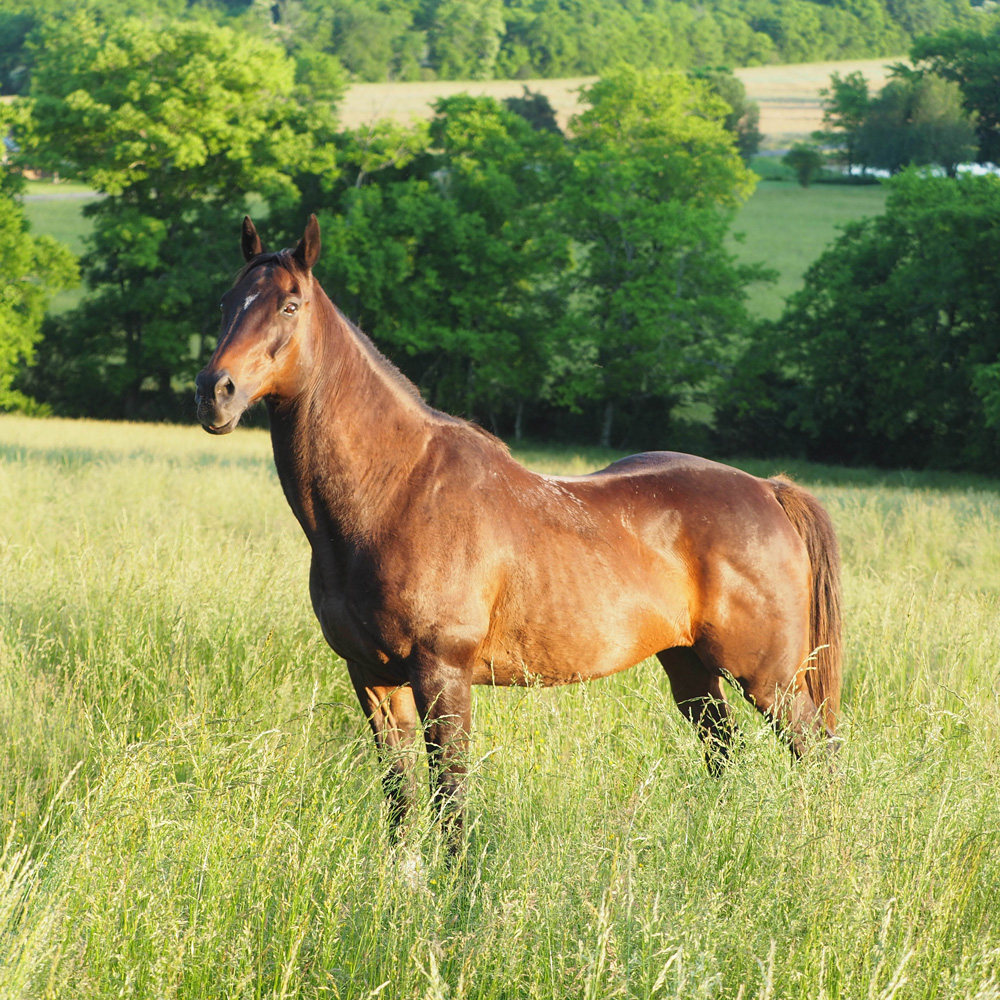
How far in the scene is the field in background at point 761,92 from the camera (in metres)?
71.4

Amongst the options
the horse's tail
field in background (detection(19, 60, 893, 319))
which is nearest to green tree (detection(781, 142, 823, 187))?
field in background (detection(19, 60, 893, 319))

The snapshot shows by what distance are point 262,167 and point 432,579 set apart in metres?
37.8

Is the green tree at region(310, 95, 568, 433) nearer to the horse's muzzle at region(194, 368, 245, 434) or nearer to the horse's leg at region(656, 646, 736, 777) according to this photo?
the horse's leg at region(656, 646, 736, 777)

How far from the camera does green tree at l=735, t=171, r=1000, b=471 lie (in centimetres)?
3188

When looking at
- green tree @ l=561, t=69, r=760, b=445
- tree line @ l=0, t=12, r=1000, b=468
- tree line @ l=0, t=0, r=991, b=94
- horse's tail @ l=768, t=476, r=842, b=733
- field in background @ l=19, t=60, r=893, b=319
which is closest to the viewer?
horse's tail @ l=768, t=476, r=842, b=733

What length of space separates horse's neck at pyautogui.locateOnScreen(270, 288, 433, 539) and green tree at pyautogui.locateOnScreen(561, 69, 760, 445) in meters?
31.8

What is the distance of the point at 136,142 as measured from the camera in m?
35.4

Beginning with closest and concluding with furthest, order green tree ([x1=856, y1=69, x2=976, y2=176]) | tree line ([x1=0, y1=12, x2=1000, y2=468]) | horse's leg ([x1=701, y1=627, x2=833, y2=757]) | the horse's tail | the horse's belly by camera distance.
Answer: the horse's belly
horse's leg ([x1=701, y1=627, x2=833, y2=757])
the horse's tail
tree line ([x1=0, y1=12, x2=1000, y2=468])
green tree ([x1=856, y1=69, x2=976, y2=176])

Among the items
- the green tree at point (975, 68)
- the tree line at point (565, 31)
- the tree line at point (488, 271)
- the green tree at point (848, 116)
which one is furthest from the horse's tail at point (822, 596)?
the tree line at point (565, 31)

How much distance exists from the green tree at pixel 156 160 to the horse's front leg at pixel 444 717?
34336 millimetres

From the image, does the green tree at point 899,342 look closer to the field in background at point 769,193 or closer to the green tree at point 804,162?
the field in background at point 769,193

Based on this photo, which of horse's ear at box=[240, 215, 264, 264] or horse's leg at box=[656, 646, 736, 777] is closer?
horse's ear at box=[240, 215, 264, 264]

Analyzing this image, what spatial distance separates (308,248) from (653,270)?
117 ft

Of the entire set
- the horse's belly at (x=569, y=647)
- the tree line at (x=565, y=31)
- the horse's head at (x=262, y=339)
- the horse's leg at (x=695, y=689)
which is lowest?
the horse's leg at (x=695, y=689)
